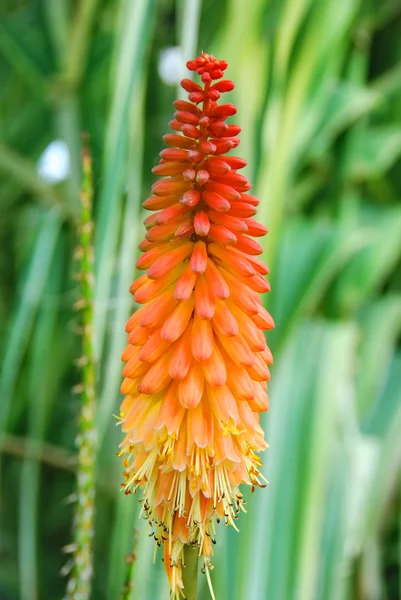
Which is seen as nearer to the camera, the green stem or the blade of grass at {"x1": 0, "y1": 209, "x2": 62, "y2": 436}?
the green stem

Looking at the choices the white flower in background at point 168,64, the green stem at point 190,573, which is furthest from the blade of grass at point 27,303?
the green stem at point 190,573

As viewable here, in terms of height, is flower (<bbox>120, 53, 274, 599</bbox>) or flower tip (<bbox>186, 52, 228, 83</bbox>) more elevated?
flower tip (<bbox>186, 52, 228, 83</bbox>)

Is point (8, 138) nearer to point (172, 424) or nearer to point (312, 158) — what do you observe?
point (312, 158)

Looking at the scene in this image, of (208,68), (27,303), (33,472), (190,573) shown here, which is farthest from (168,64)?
(190,573)

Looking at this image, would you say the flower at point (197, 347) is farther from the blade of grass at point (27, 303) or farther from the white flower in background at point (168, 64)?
the white flower in background at point (168, 64)

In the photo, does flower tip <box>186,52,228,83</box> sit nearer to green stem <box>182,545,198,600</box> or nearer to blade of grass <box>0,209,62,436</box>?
green stem <box>182,545,198,600</box>

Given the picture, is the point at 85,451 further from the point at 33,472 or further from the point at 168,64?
the point at 168,64

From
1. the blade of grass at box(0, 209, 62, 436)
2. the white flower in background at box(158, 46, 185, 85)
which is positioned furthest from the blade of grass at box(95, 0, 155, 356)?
the white flower in background at box(158, 46, 185, 85)
